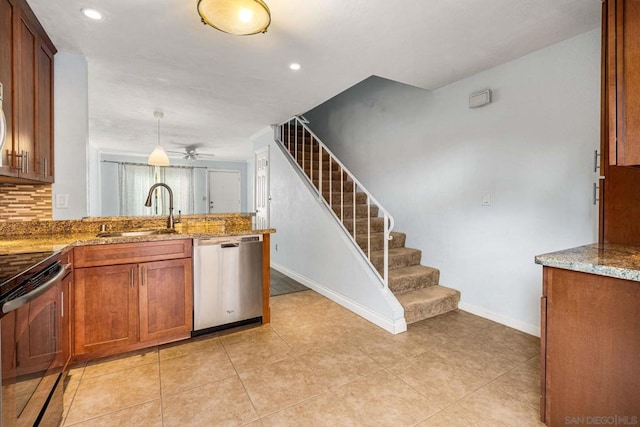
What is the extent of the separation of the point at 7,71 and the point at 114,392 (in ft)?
6.51

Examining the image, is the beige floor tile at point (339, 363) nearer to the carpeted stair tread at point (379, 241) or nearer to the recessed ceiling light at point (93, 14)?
the carpeted stair tread at point (379, 241)

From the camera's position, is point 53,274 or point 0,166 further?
point 0,166

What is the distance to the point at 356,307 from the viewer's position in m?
3.14

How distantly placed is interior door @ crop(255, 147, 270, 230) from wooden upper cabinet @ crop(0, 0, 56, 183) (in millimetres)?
2950

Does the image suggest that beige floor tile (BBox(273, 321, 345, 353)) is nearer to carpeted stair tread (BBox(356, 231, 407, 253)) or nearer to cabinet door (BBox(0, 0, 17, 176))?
carpeted stair tread (BBox(356, 231, 407, 253))

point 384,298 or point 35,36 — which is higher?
point 35,36

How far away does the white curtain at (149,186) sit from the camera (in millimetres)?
7859

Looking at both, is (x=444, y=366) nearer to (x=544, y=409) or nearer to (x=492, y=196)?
(x=544, y=409)

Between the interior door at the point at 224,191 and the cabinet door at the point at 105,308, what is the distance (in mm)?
6969

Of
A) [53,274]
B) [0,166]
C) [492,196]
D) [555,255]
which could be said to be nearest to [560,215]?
[492,196]

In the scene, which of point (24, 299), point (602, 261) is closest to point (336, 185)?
point (602, 261)

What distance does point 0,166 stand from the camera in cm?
169

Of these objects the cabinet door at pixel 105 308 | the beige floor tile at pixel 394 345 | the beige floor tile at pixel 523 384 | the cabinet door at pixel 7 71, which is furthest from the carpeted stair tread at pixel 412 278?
the cabinet door at pixel 7 71

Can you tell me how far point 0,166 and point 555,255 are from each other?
2957mm
